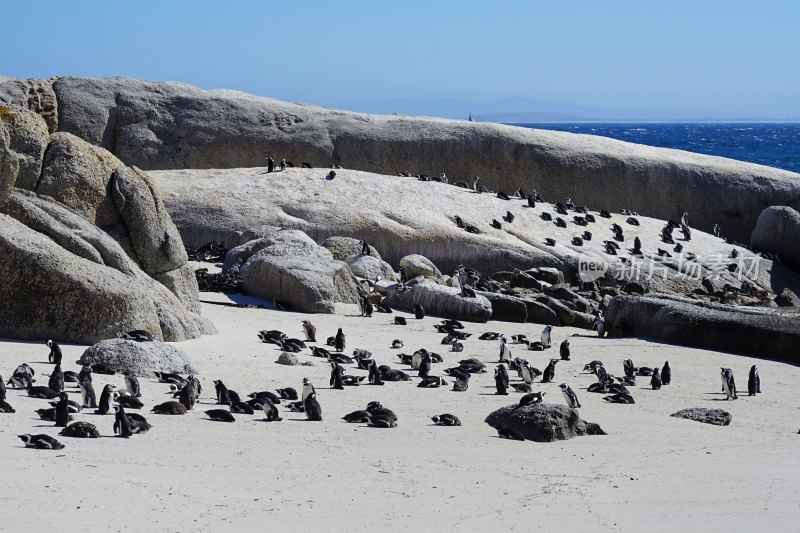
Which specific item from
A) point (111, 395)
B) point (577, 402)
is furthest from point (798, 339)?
point (111, 395)

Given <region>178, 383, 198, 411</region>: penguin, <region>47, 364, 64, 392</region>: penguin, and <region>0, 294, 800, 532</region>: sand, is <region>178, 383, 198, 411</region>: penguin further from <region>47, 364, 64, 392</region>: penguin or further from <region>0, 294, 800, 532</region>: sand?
<region>47, 364, 64, 392</region>: penguin

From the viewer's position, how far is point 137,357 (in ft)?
39.4

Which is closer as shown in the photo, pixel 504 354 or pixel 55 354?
pixel 55 354

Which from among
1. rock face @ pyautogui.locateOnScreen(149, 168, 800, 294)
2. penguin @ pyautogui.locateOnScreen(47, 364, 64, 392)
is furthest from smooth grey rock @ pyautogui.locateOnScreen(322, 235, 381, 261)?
penguin @ pyautogui.locateOnScreen(47, 364, 64, 392)

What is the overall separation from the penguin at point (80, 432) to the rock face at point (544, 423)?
143 inches

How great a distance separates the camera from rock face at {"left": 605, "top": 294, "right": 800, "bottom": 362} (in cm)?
1752

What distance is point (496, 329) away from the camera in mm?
19172

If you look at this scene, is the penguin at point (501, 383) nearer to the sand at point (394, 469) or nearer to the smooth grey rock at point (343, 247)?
the sand at point (394, 469)

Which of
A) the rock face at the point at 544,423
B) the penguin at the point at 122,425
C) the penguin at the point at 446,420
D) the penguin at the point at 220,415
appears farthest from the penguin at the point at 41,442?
the rock face at the point at 544,423

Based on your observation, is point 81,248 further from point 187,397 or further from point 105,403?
point 105,403

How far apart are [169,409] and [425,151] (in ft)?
71.2

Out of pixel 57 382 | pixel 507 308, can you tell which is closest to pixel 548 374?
pixel 57 382

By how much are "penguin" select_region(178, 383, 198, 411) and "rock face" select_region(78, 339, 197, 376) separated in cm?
132

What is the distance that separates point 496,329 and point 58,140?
25.6 ft
